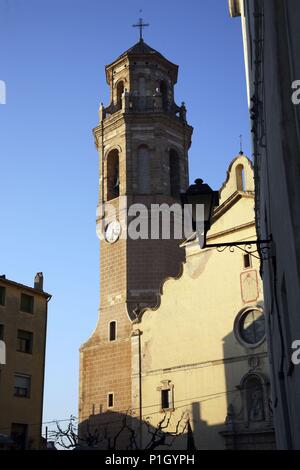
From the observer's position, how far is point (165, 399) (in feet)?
85.1

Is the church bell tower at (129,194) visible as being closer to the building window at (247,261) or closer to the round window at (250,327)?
the building window at (247,261)

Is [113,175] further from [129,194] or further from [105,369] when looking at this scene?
[105,369]

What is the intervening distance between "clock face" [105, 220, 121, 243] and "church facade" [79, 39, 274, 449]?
2.4 inches

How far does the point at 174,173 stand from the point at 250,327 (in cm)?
1259

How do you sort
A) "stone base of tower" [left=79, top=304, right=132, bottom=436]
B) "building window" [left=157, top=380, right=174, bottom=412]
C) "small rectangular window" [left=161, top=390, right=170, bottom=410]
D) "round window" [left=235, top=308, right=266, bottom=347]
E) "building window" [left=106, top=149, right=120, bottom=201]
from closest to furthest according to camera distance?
"round window" [left=235, top=308, right=266, bottom=347] → "building window" [left=157, top=380, right=174, bottom=412] → "small rectangular window" [left=161, top=390, right=170, bottom=410] → "stone base of tower" [left=79, top=304, right=132, bottom=436] → "building window" [left=106, top=149, right=120, bottom=201]

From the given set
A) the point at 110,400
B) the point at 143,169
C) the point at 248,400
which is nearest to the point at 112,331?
the point at 110,400

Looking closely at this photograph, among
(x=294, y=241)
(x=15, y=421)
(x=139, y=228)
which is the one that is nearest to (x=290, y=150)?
(x=294, y=241)

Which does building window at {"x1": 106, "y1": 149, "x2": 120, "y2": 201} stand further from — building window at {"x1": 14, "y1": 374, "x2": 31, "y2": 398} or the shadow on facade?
the shadow on facade

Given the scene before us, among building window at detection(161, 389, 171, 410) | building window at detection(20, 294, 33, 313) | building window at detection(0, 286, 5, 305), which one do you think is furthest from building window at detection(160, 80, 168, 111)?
building window at detection(161, 389, 171, 410)

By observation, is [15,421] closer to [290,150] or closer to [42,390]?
[42,390]

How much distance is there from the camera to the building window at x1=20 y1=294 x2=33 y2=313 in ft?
96.4

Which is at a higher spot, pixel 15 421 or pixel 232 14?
pixel 232 14
